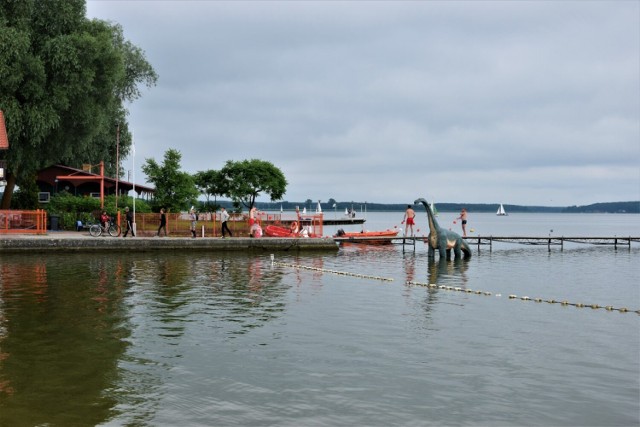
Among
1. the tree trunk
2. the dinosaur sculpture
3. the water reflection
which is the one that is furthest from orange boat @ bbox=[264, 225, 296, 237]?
the water reflection

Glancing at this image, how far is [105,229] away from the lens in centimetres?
3659

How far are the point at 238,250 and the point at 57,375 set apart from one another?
25.7 metres

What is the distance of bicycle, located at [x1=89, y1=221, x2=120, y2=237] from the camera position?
117ft

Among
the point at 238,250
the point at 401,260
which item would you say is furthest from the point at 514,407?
the point at 238,250

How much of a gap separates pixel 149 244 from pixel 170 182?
1109 cm

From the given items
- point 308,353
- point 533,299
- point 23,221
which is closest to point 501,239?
point 533,299

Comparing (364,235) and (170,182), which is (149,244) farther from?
(364,235)

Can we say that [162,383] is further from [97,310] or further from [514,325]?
[514,325]

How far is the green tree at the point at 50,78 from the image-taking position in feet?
119

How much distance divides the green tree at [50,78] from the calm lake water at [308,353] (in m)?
17.5

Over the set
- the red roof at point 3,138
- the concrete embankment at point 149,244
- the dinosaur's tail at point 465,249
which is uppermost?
the red roof at point 3,138

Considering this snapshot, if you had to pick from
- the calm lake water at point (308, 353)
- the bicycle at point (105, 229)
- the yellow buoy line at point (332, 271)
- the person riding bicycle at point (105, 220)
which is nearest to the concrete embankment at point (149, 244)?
the bicycle at point (105, 229)

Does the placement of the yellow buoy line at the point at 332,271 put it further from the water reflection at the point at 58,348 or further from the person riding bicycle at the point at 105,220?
the person riding bicycle at the point at 105,220

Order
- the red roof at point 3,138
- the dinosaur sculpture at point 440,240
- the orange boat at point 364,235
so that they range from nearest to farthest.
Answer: the red roof at point 3,138 → the dinosaur sculpture at point 440,240 → the orange boat at point 364,235
